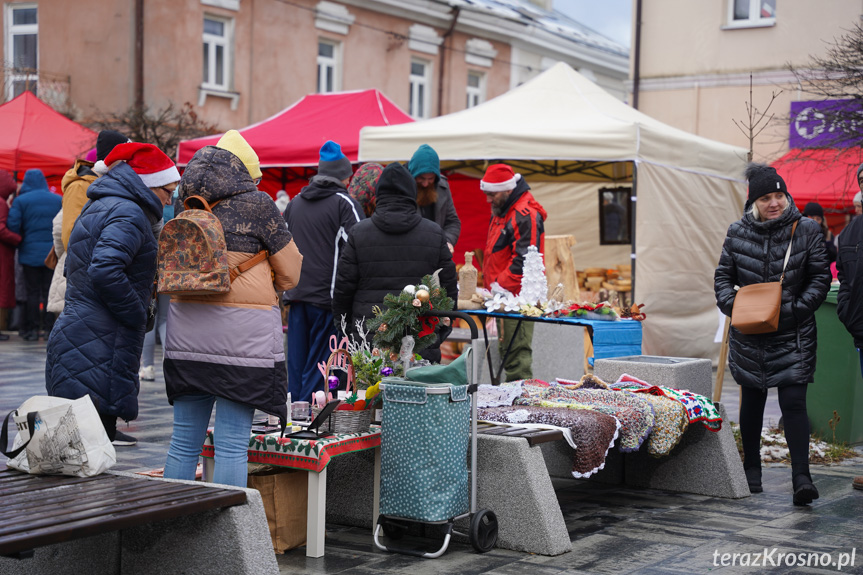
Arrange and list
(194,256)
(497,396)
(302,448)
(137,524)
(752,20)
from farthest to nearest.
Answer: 1. (752,20)
2. (497,396)
3. (302,448)
4. (194,256)
5. (137,524)

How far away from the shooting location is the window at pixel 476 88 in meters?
28.7

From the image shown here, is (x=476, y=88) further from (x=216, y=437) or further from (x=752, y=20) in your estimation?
(x=216, y=437)

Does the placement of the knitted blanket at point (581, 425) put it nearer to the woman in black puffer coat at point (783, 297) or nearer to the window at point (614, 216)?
the woman in black puffer coat at point (783, 297)

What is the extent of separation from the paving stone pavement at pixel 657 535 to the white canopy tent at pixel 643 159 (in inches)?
163

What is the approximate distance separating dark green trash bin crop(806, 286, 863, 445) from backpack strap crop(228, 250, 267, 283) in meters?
4.90

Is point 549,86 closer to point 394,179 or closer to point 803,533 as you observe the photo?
point 394,179

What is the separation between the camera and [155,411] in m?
8.48

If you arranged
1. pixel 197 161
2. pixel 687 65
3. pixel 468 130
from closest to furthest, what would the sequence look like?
pixel 197 161, pixel 468 130, pixel 687 65

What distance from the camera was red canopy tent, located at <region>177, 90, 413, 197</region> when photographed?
1305 centimetres

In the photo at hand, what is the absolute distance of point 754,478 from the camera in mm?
6426

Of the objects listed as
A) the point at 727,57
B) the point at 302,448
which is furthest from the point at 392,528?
the point at 727,57

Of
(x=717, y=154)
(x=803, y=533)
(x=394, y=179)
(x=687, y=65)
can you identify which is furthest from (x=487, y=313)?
(x=687, y=65)

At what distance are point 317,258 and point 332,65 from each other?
18.2 meters

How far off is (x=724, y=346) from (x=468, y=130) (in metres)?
3.69
